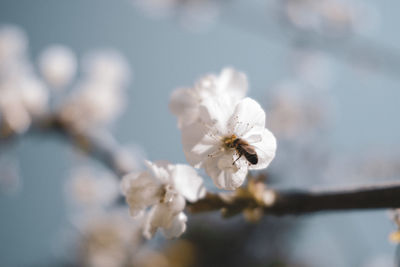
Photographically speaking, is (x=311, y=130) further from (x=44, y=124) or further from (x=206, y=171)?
(x=206, y=171)

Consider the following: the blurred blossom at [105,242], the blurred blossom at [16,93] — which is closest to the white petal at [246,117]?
the blurred blossom at [16,93]

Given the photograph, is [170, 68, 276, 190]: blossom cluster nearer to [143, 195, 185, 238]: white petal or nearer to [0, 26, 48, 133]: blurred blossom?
[143, 195, 185, 238]: white petal

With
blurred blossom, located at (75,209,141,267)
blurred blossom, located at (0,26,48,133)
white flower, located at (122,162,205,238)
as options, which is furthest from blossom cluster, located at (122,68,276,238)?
blurred blossom, located at (75,209,141,267)

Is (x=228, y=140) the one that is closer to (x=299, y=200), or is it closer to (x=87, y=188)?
(x=299, y=200)

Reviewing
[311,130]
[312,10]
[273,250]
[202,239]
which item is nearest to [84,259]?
[202,239]

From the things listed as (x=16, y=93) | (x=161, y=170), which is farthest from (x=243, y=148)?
(x=16, y=93)

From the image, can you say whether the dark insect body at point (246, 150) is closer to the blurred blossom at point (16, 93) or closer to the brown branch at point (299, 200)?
the brown branch at point (299, 200)
